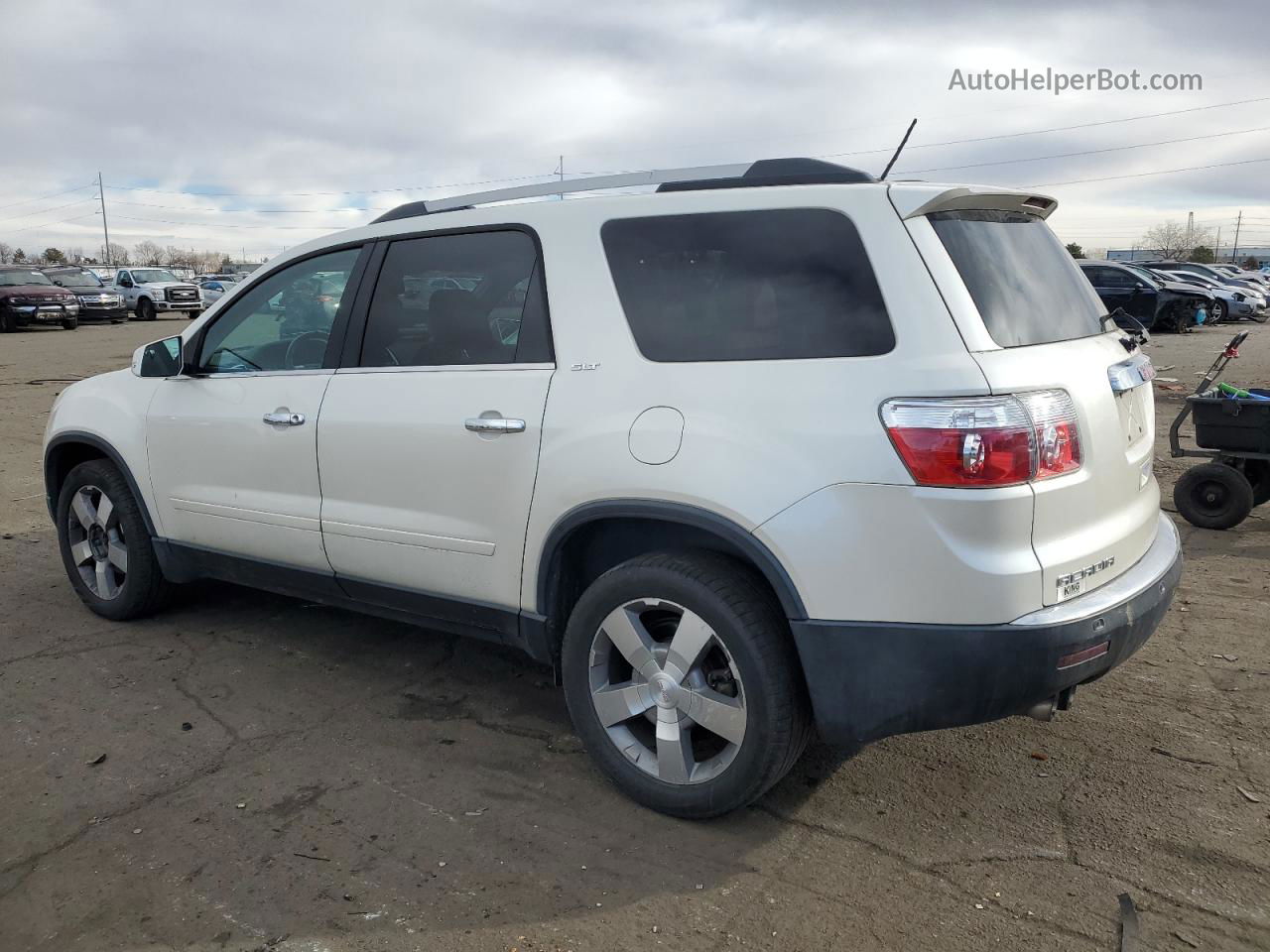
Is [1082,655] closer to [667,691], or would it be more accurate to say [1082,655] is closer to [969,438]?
[969,438]

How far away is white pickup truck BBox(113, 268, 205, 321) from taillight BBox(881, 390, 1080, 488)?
35.4m

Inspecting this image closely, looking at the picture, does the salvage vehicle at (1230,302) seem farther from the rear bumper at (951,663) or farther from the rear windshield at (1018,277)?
the rear bumper at (951,663)

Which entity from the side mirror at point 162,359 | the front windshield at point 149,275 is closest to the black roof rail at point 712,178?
the side mirror at point 162,359

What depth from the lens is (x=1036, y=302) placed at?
305cm

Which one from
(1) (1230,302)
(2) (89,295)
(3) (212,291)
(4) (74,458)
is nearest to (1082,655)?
(4) (74,458)

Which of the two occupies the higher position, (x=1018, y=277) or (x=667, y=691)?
(x=1018, y=277)

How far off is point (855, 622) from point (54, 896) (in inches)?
91.4

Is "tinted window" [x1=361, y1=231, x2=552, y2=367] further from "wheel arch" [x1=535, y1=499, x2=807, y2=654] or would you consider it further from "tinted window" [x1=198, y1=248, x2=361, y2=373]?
"wheel arch" [x1=535, y1=499, x2=807, y2=654]

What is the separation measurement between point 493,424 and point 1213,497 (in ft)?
16.7

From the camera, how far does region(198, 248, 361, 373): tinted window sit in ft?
13.5

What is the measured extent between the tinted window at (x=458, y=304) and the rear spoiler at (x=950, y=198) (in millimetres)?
1198

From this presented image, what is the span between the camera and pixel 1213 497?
21.0 feet

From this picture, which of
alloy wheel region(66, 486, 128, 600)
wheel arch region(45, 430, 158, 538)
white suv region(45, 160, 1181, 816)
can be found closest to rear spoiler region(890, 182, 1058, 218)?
white suv region(45, 160, 1181, 816)

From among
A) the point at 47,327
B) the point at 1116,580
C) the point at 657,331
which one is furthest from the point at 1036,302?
A: the point at 47,327
